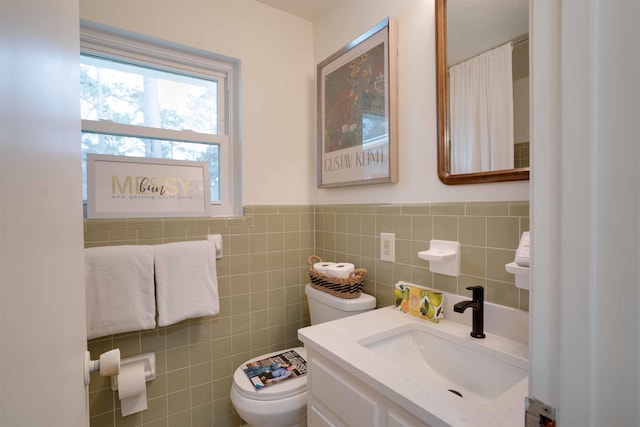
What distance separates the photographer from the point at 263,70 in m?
1.72

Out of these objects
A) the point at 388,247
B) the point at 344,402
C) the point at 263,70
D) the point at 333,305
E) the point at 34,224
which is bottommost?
the point at 344,402

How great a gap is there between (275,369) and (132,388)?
610mm

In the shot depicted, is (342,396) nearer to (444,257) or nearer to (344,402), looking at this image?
(344,402)

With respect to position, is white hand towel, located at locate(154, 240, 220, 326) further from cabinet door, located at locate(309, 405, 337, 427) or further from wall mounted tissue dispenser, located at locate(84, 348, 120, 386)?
wall mounted tissue dispenser, located at locate(84, 348, 120, 386)

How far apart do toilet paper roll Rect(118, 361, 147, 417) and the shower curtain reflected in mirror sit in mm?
1594

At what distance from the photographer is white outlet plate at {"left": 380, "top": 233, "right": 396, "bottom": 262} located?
54.6 inches

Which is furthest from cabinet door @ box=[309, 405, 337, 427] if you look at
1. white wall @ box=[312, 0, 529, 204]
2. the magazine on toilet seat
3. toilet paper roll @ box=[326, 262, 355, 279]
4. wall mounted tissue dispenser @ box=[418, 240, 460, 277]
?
white wall @ box=[312, 0, 529, 204]

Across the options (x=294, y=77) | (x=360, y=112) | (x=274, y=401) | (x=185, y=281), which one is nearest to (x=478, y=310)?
(x=274, y=401)

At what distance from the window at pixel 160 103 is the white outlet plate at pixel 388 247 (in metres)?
0.83

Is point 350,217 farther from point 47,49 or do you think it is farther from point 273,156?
point 47,49

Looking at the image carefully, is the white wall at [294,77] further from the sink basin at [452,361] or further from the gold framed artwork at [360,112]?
the sink basin at [452,361]

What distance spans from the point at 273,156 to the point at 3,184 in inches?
62.4

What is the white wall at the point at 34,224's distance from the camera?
0.69 ft

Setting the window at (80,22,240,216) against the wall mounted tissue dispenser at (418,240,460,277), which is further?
the window at (80,22,240,216)
